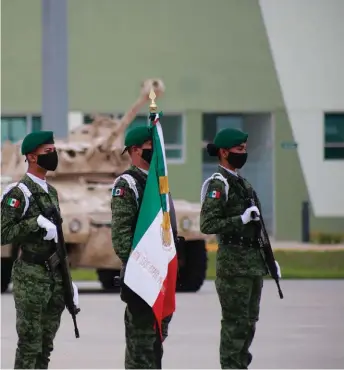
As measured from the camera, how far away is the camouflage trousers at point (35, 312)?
34.3 ft

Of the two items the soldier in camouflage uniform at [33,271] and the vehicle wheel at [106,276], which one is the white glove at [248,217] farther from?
the vehicle wheel at [106,276]

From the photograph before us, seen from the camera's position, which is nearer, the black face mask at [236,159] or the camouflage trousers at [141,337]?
the camouflage trousers at [141,337]

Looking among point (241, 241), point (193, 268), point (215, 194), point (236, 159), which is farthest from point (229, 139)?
point (193, 268)

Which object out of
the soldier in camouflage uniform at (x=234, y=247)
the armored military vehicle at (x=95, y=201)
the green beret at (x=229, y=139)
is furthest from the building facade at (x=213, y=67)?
the soldier in camouflage uniform at (x=234, y=247)

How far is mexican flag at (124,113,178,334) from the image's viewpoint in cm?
1043

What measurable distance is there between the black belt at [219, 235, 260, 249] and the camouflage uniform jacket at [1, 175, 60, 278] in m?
1.32

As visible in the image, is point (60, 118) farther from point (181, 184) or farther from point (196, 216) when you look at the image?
point (181, 184)

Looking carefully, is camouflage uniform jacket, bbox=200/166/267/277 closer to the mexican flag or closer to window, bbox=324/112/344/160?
the mexican flag

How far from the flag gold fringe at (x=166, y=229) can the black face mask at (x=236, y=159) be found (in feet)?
2.83

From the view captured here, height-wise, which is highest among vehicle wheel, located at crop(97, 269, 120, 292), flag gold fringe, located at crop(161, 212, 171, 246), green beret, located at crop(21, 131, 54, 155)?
green beret, located at crop(21, 131, 54, 155)

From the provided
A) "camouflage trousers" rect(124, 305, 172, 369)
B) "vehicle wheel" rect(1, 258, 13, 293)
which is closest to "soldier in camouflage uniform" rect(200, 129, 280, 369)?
"camouflage trousers" rect(124, 305, 172, 369)

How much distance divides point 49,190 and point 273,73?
111ft

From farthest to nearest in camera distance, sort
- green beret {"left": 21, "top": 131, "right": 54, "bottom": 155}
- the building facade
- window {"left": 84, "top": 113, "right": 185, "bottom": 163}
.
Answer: window {"left": 84, "top": 113, "right": 185, "bottom": 163}, the building facade, green beret {"left": 21, "top": 131, "right": 54, "bottom": 155}

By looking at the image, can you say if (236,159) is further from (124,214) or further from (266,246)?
(124,214)
